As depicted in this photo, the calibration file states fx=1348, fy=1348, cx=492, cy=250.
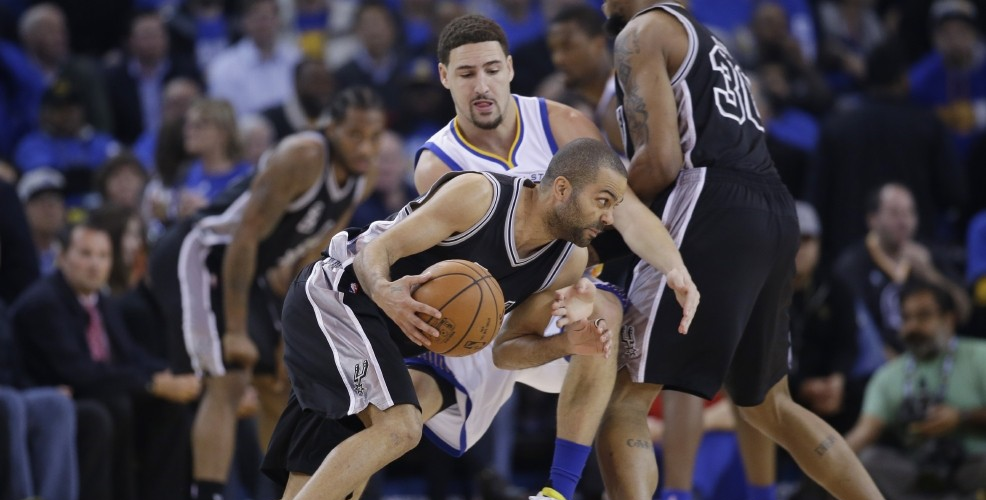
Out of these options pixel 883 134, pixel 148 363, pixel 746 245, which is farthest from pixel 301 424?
pixel 883 134

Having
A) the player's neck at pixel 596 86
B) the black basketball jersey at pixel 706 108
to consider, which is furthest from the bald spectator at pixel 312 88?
the black basketball jersey at pixel 706 108

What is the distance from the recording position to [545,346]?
521cm

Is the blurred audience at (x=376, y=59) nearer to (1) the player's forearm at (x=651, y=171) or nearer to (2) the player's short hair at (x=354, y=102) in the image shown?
(2) the player's short hair at (x=354, y=102)

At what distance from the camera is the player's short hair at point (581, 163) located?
4.92 meters

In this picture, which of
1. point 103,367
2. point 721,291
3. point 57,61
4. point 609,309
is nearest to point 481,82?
point 609,309

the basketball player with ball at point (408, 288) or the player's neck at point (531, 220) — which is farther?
the player's neck at point (531, 220)

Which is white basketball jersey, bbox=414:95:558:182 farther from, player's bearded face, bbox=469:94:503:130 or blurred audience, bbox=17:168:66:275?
blurred audience, bbox=17:168:66:275

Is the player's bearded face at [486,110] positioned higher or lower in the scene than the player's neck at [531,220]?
higher

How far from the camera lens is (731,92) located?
18.0 feet

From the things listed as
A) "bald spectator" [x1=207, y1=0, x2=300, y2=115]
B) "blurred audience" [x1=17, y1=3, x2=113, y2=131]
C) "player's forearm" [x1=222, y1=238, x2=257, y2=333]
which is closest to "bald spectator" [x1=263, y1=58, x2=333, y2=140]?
"bald spectator" [x1=207, y1=0, x2=300, y2=115]

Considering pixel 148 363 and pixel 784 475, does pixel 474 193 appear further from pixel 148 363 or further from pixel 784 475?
pixel 784 475

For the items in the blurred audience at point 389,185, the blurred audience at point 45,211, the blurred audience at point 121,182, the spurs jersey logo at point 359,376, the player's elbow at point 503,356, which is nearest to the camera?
the spurs jersey logo at point 359,376

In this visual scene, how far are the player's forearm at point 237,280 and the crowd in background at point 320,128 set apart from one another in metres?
0.81

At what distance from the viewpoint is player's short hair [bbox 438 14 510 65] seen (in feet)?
18.4
